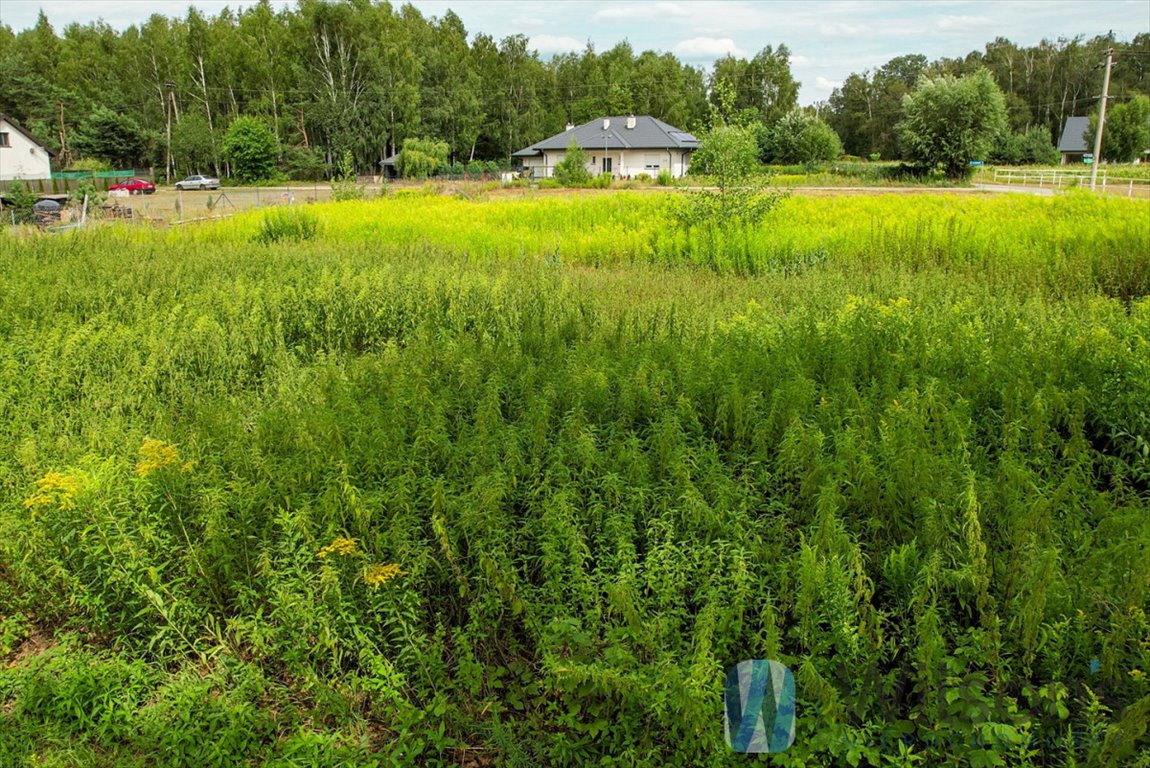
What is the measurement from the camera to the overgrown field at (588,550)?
9.45 feet

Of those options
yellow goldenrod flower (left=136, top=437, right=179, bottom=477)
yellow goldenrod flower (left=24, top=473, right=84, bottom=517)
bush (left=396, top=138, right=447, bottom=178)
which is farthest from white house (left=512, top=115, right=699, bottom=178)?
yellow goldenrod flower (left=24, top=473, right=84, bottom=517)

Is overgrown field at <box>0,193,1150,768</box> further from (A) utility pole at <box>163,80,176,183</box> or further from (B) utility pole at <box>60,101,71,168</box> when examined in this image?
(B) utility pole at <box>60,101,71,168</box>

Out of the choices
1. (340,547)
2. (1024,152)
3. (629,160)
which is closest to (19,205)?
(340,547)

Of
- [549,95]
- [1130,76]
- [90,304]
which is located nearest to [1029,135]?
[1130,76]

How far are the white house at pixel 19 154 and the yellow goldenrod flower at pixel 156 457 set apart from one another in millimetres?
53196

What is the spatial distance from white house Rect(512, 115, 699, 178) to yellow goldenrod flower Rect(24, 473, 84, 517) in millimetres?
55375

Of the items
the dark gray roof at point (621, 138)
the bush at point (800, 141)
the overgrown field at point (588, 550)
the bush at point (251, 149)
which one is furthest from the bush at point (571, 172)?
the overgrown field at point (588, 550)

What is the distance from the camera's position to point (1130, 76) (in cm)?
8531

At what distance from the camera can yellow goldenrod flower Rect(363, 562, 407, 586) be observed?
326 cm

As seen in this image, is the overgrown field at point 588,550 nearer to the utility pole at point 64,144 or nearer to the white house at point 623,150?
the white house at point 623,150

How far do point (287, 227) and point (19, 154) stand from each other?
44.5 meters

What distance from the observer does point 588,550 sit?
11.1ft

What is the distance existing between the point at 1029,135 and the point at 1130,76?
109 feet

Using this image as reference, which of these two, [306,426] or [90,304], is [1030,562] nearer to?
[306,426]
